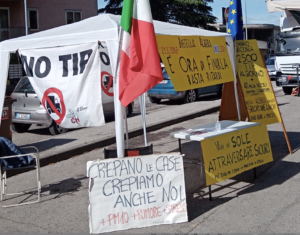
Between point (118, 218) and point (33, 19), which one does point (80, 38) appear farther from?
point (33, 19)

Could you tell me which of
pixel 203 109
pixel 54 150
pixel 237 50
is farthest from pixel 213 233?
pixel 203 109

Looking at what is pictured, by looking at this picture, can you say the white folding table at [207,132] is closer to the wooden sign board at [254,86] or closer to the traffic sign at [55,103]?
the wooden sign board at [254,86]

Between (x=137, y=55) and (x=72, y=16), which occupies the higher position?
(x=72, y=16)

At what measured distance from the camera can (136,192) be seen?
15.5ft

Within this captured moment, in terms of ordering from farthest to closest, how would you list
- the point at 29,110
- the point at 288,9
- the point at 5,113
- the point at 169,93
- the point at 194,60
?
1. the point at 169,93
2. the point at 288,9
3. the point at 29,110
4. the point at 5,113
5. the point at 194,60

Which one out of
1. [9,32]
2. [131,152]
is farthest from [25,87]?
[9,32]

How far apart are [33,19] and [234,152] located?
27.5 meters

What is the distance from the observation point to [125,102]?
4.80 meters

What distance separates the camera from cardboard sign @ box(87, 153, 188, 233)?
4574 mm

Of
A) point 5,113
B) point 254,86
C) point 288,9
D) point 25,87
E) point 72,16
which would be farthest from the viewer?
point 72,16

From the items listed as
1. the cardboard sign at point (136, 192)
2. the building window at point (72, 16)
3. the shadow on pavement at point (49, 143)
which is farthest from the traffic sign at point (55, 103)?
the building window at point (72, 16)

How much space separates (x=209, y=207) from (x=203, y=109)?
8385mm

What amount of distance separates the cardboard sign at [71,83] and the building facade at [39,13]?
23.6 meters

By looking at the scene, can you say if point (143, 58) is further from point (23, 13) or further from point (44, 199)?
point (23, 13)
